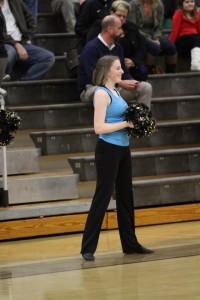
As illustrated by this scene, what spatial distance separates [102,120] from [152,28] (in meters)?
3.97

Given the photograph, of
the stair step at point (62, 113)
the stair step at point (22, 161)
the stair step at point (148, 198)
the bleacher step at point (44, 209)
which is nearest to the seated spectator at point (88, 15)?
the stair step at point (62, 113)

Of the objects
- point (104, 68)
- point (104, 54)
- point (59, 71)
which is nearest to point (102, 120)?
point (104, 68)

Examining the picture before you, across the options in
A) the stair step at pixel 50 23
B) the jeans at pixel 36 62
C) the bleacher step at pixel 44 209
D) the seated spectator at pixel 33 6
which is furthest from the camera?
the stair step at pixel 50 23

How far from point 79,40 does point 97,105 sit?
140 inches

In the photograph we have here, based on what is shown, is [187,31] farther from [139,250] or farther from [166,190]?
[139,250]

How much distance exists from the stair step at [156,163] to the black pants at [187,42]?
1.81m

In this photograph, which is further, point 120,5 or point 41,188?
point 120,5

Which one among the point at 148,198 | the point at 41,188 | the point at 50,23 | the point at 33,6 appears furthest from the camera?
the point at 50,23

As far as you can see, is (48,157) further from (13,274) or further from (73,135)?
(13,274)

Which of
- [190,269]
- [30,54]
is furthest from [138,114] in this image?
[30,54]

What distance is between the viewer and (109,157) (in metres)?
6.70

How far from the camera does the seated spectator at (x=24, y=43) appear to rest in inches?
369

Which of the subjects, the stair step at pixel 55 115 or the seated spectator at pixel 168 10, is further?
the seated spectator at pixel 168 10

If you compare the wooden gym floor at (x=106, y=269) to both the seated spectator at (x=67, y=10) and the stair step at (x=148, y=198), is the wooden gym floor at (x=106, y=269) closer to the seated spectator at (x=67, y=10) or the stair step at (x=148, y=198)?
the stair step at (x=148, y=198)
